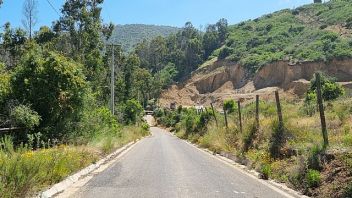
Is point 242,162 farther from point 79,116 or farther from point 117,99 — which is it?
point 117,99

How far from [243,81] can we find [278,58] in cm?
1357

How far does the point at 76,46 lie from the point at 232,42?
333ft

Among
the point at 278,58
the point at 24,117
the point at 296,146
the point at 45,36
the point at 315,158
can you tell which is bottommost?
the point at 315,158

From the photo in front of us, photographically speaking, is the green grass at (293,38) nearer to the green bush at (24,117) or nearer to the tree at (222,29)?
the tree at (222,29)

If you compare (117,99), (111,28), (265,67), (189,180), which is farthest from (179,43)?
(189,180)

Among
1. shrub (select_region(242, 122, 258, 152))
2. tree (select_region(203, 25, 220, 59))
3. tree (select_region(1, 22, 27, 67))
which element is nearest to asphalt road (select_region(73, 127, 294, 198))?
shrub (select_region(242, 122, 258, 152))

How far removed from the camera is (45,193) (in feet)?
33.4

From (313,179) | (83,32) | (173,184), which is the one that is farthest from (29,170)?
(83,32)

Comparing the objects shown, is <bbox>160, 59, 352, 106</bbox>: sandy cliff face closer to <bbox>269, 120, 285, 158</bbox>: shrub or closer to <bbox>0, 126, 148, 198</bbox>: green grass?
<bbox>269, 120, 285, 158</bbox>: shrub

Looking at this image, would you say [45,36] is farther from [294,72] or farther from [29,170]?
[294,72]

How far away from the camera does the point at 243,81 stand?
122 meters

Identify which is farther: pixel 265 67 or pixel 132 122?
pixel 265 67

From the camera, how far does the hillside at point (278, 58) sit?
101312 mm

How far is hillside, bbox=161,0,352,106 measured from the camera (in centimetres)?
10131
